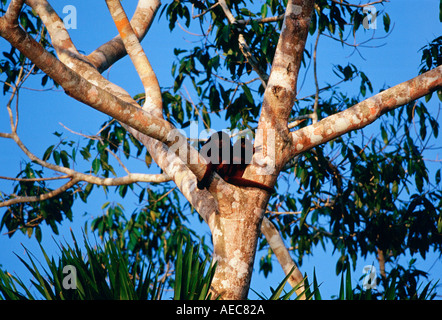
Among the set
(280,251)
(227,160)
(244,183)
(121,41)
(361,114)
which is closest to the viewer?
(244,183)

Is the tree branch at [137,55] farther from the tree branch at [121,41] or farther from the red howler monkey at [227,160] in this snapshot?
the tree branch at [121,41]

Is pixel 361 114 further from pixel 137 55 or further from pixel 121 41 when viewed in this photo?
pixel 121 41

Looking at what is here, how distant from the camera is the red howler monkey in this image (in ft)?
10.2

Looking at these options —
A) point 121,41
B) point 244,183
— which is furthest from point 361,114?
point 121,41

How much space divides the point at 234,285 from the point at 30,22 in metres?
5.04

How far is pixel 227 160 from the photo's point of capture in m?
3.70

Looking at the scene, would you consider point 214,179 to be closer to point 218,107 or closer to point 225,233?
Result: point 225,233

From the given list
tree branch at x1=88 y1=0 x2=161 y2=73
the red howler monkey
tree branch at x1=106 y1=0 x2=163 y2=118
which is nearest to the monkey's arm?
the red howler monkey

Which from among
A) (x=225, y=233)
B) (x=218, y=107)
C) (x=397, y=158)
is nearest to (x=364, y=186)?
(x=397, y=158)

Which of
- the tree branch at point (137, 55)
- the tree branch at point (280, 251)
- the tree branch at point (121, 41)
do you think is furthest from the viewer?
the tree branch at point (121, 41)

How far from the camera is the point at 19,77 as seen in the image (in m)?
6.10

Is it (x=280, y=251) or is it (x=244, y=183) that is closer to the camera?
(x=244, y=183)

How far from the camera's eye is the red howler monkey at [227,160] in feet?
10.2

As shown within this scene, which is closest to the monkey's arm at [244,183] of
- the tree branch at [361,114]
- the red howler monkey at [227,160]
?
the red howler monkey at [227,160]
